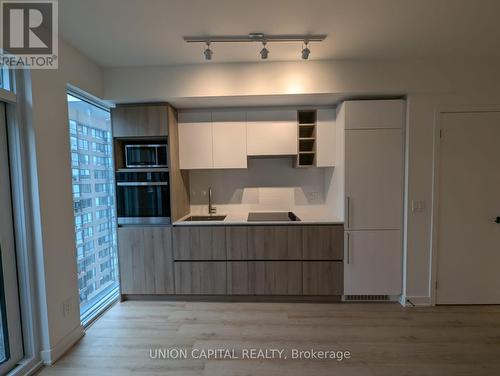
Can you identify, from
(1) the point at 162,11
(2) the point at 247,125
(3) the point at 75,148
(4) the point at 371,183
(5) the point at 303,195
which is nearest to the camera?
(1) the point at 162,11

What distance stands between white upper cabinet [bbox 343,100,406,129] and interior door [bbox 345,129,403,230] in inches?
2.5

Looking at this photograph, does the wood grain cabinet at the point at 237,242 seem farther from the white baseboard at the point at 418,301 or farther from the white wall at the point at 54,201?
the white baseboard at the point at 418,301

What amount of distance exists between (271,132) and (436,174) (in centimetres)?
181

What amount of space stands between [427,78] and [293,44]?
145cm

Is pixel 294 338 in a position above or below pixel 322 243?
below

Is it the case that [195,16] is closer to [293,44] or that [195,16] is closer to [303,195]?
[293,44]

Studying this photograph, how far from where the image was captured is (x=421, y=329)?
2246 mm

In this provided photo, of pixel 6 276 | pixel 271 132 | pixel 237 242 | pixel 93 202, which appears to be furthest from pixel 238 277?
pixel 6 276

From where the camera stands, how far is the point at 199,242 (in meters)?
2.72

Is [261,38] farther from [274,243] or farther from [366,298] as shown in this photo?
[366,298]

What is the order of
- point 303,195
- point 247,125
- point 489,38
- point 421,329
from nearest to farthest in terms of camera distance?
point 489,38 < point 421,329 < point 247,125 < point 303,195

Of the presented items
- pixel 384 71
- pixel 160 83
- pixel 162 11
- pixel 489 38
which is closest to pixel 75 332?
pixel 160 83

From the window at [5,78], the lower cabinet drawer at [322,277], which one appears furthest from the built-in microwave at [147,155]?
the lower cabinet drawer at [322,277]

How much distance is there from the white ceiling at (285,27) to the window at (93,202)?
66 cm
